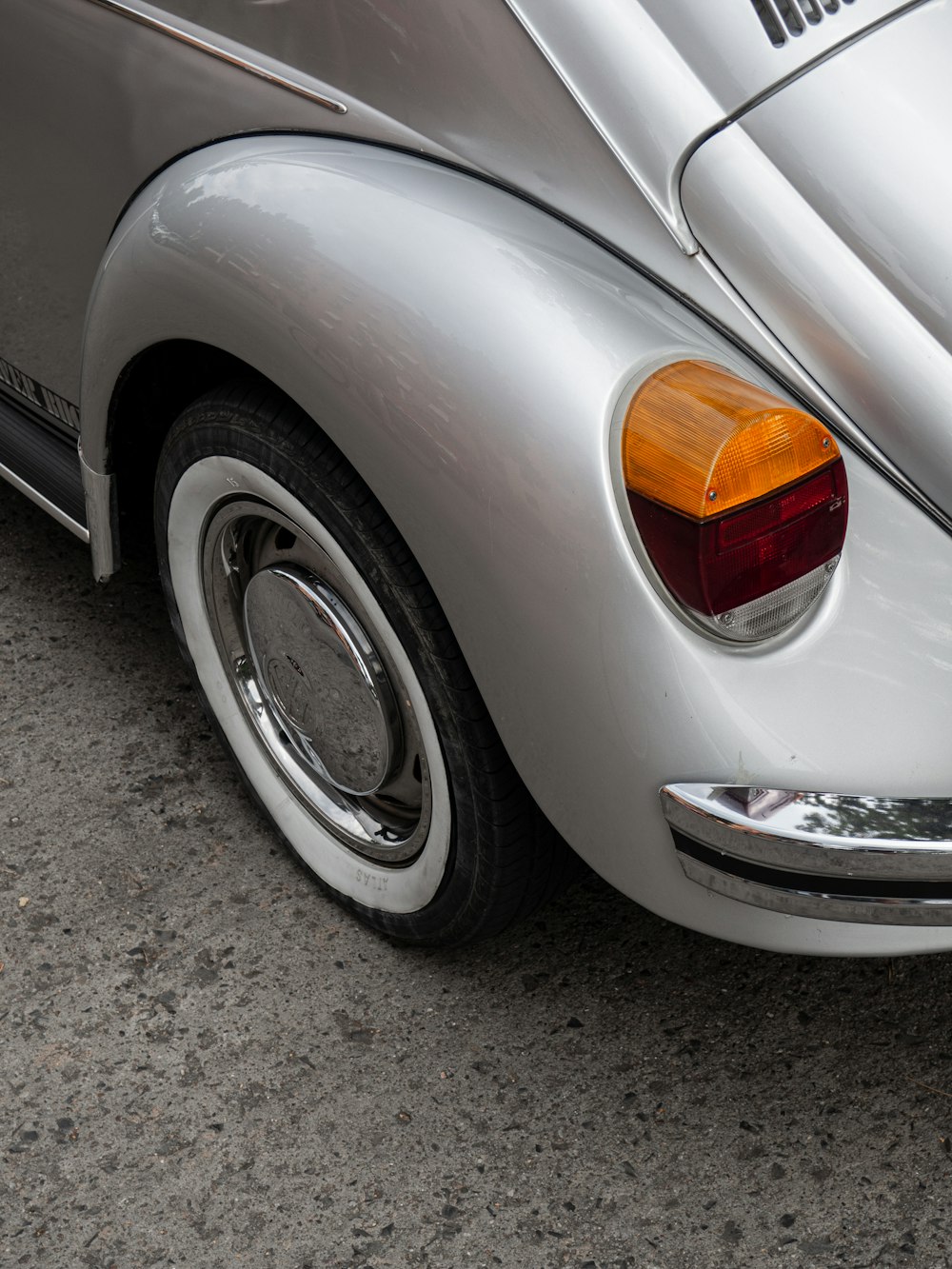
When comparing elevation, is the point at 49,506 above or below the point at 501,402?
below

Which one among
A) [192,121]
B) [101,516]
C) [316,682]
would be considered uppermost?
[192,121]

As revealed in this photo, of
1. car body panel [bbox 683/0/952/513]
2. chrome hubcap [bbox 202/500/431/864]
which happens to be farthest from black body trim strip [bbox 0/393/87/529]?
car body panel [bbox 683/0/952/513]

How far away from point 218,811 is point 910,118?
160 cm

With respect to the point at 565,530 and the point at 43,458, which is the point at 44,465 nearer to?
the point at 43,458

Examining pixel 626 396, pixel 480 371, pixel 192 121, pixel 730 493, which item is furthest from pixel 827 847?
pixel 192 121

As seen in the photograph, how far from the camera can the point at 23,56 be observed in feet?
6.59

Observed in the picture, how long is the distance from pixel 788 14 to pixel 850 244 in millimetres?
306

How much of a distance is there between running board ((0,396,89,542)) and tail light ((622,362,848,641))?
1239 millimetres

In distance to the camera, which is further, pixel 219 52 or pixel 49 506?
pixel 49 506

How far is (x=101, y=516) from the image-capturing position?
6.98 ft

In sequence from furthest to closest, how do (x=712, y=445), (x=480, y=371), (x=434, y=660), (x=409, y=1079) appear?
(x=409, y=1079) → (x=434, y=660) → (x=480, y=371) → (x=712, y=445)

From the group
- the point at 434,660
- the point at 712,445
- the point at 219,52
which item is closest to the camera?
the point at 712,445

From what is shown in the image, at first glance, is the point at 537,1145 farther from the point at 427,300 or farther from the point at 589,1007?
the point at 427,300

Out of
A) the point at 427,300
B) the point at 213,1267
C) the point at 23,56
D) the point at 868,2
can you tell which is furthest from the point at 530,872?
the point at 23,56
